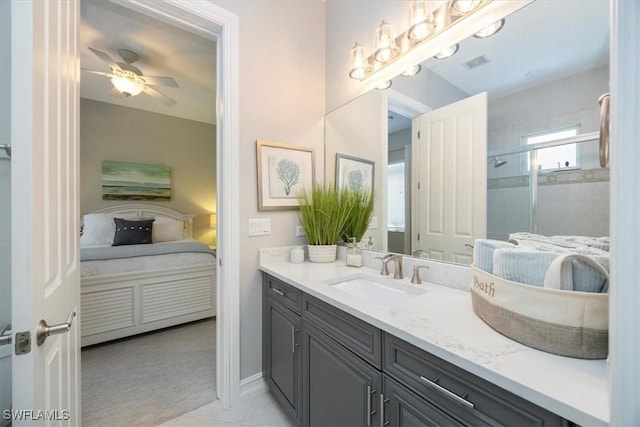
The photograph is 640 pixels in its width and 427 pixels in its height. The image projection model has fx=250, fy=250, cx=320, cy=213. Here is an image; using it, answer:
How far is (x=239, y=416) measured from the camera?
1507mm

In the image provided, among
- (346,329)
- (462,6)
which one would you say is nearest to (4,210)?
(346,329)

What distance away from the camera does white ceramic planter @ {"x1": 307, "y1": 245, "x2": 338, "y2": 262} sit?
176 centimetres

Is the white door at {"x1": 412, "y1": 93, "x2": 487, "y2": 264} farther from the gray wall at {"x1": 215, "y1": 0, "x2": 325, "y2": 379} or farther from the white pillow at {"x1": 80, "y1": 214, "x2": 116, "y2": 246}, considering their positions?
the white pillow at {"x1": 80, "y1": 214, "x2": 116, "y2": 246}

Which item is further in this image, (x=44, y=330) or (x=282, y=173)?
(x=282, y=173)

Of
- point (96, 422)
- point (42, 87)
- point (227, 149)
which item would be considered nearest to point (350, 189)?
point (227, 149)

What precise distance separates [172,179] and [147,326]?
269 centimetres

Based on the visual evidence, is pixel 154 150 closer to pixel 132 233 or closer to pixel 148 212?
pixel 148 212

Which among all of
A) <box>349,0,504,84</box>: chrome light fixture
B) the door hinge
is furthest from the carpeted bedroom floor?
<box>349,0,504,84</box>: chrome light fixture

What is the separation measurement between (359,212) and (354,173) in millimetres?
292

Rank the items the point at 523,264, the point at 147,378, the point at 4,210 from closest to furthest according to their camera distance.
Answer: the point at 523,264 → the point at 4,210 → the point at 147,378

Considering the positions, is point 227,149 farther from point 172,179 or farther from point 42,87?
point 172,179

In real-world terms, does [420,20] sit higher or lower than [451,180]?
higher

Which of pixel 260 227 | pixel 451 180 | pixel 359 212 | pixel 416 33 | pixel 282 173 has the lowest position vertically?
pixel 260 227

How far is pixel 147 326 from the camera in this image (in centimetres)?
244
